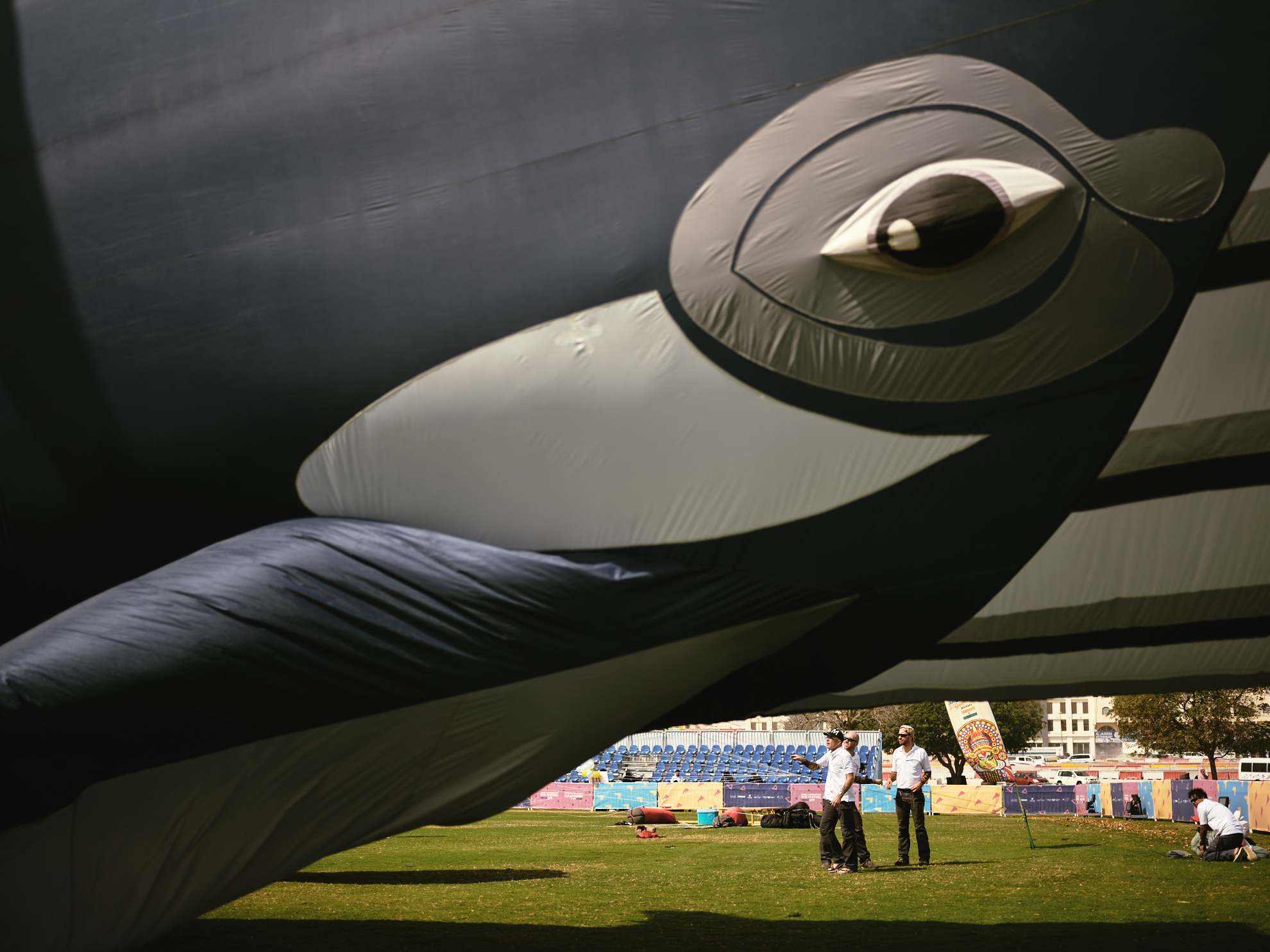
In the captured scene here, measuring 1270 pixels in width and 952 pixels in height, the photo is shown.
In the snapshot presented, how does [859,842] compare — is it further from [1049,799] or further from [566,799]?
[566,799]

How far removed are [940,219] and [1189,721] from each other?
3301 cm

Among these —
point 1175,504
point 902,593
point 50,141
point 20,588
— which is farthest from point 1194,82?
point 20,588

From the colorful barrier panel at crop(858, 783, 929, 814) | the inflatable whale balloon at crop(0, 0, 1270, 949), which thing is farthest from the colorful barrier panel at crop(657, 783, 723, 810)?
the inflatable whale balloon at crop(0, 0, 1270, 949)

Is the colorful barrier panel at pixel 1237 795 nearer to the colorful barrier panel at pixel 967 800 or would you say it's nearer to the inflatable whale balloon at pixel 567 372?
the colorful barrier panel at pixel 967 800

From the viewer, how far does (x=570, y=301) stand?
140 inches

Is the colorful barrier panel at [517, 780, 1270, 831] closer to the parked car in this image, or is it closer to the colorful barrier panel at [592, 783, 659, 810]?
the colorful barrier panel at [592, 783, 659, 810]

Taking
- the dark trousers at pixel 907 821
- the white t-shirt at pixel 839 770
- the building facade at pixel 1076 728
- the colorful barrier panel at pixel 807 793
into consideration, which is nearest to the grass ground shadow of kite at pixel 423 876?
the white t-shirt at pixel 839 770

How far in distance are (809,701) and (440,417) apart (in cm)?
247

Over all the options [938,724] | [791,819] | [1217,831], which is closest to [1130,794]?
[791,819]

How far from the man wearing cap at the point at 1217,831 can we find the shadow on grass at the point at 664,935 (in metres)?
5.11

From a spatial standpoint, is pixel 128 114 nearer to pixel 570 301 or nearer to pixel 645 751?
pixel 570 301

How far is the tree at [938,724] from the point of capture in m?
41.3

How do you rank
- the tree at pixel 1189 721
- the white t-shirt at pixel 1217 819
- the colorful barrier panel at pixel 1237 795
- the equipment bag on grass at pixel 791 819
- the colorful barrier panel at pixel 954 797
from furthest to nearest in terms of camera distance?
the tree at pixel 1189 721 < the colorful barrier panel at pixel 954 797 < the equipment bag on grass at pixel 791 819 < the colorful barrier panel at pixel 1237 795 < the white t-shirt at pixel 1217 819

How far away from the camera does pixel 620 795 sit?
25.2m
